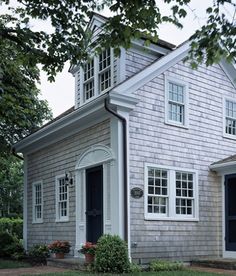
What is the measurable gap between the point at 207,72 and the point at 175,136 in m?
2.86

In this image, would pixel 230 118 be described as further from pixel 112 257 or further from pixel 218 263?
pixel 112 257

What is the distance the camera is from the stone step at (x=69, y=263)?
11.9m

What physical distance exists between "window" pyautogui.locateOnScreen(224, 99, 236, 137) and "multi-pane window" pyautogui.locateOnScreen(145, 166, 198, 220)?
2522 millimetres

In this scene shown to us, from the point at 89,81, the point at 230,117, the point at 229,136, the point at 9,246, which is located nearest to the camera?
the point at 89,81

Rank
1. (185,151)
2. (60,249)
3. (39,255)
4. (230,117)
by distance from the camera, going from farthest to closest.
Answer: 1. (230,117)
2. (39,255)
3. (60,249)
4. (185,151)

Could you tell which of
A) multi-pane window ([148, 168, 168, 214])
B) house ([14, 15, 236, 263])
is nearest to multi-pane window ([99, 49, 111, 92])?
house ([14, 15, 236, 263])

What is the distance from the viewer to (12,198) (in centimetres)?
3806

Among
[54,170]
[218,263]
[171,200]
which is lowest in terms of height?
[218,263]

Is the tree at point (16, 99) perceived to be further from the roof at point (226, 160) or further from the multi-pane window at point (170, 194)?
the roof at point (226, 160)

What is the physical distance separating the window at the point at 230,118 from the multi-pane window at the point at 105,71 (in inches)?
171

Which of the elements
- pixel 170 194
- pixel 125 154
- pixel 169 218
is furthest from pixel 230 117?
pixel 125 154

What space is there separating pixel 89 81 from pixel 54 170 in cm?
339

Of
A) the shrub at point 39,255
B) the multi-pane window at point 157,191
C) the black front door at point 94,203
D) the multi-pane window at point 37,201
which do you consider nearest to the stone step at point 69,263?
the shrub at point 39,255

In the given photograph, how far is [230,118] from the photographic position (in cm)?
Answer: 1527
